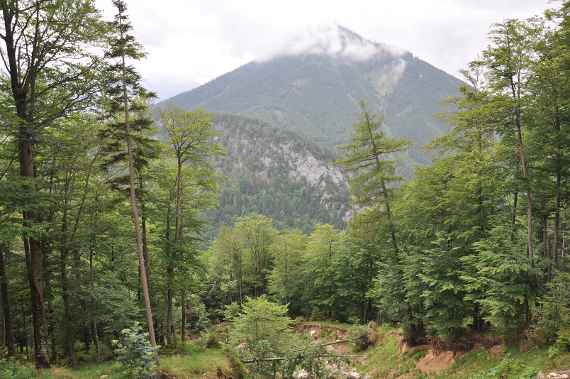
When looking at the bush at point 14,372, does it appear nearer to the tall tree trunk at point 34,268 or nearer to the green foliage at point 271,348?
the tall tree trunk at point 34,268

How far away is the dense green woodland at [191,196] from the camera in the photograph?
1196 centimetres

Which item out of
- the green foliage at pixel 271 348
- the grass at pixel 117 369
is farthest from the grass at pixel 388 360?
the grass at pixel 117 369

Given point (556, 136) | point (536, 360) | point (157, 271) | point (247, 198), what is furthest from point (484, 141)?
point (247, 198)

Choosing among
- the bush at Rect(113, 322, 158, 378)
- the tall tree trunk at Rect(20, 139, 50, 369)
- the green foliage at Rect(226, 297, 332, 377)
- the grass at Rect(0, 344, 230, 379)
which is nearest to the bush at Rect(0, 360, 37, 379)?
the grass at Rect(0, 344, 230, 379)

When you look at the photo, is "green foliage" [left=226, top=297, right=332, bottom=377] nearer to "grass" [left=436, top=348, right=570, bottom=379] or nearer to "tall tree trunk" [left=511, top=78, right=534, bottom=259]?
"grass" [left=436, top=348, right=570, bottom=379]

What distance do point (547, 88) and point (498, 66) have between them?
1.88 m

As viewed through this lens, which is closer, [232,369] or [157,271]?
[232,369]

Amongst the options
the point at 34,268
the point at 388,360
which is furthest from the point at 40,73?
the point at 388,360

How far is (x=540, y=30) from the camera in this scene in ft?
50.1

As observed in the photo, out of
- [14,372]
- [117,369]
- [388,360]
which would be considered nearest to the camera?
[14,372]

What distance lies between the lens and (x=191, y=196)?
71.8 ft

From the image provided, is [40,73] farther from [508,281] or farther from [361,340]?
[361,340]

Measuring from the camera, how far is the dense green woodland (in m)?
12.0

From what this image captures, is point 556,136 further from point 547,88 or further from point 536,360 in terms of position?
point 536,360
